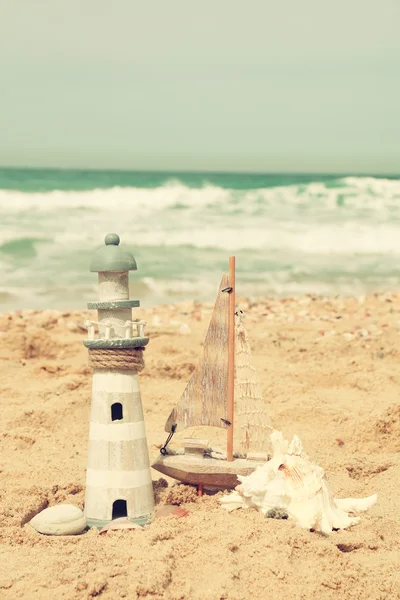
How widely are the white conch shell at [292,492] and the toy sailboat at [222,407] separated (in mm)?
307

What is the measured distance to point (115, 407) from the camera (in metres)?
5.33

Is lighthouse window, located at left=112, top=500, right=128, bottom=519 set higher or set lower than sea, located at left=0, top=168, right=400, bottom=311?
lower

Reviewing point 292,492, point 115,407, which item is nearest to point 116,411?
point 115,407

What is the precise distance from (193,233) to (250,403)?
48.7 feet

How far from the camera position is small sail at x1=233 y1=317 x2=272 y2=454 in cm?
555

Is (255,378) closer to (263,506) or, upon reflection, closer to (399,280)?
(263,506)

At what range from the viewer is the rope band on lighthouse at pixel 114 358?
520 centimetres

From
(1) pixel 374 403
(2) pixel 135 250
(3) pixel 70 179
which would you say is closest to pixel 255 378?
(1) pixel 374 403

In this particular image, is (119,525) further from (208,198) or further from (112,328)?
(208,198)

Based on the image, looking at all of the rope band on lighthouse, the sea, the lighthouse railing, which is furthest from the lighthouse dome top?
the sea

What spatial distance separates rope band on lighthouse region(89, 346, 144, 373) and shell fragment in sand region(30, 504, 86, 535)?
931 millimetres

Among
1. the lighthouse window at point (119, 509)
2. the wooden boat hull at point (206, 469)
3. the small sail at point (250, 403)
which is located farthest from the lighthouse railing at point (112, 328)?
the lighthouse window at point (119, 509)

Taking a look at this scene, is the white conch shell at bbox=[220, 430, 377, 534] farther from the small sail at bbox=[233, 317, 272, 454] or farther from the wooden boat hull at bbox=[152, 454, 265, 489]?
the small sail at bbox=[233, 317, 272, 454]

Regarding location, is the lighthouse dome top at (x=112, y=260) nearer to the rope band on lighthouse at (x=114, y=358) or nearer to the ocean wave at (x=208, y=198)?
the rope band on lighthouse at (x=114, y=358)
